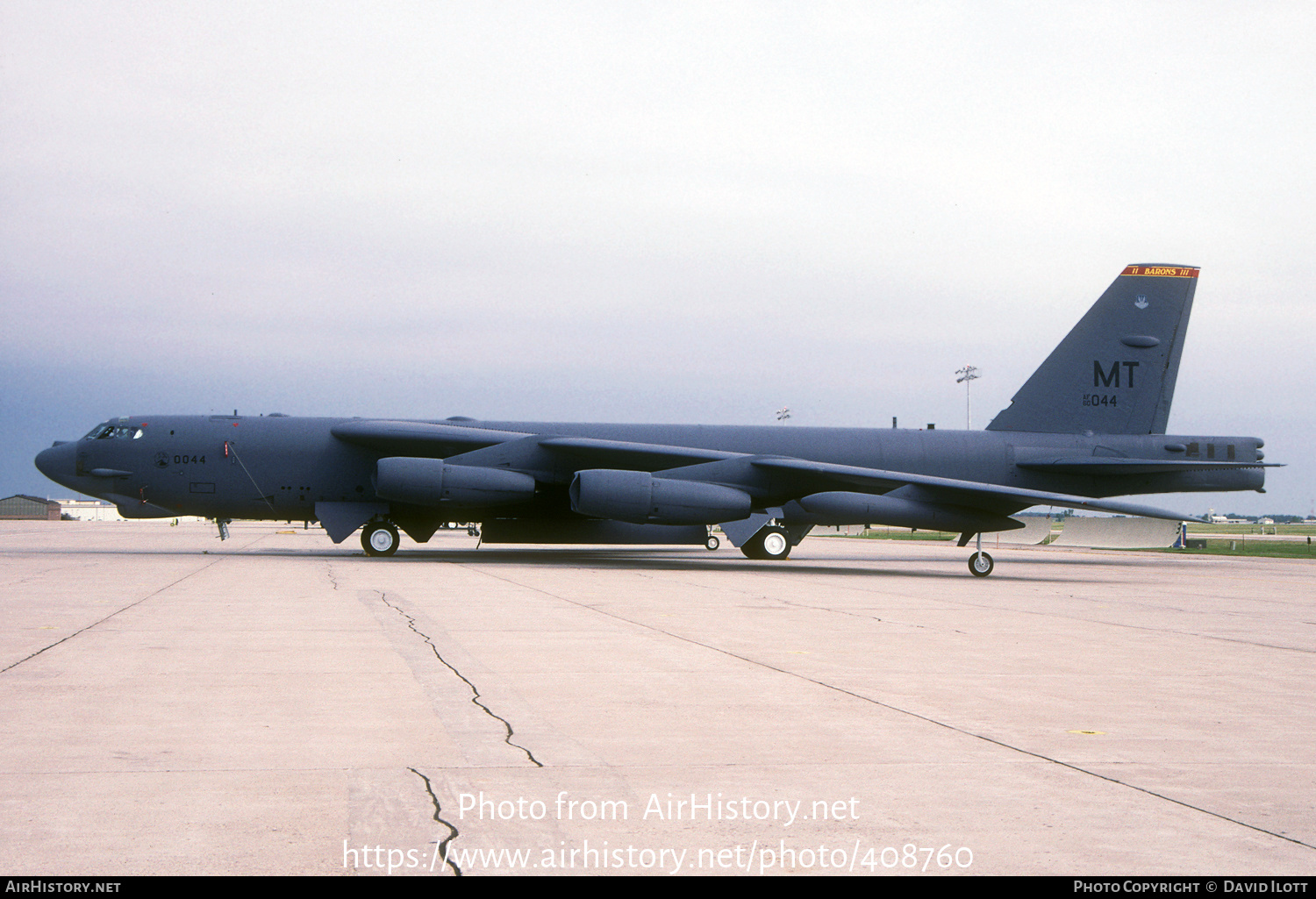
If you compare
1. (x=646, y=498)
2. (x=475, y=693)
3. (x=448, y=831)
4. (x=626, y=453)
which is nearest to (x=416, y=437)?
(x=626, y=453)

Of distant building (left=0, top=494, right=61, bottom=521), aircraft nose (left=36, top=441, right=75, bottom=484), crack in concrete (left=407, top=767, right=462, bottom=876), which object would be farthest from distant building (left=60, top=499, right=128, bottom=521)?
crack in concrete (left=407, top=767, right=462, bottom=876)

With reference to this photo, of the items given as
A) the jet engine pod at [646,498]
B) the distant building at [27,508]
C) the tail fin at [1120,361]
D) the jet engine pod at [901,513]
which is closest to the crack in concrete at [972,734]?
the jet engine pod at [646,498]

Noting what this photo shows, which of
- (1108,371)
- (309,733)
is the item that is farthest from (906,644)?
(1108,371)

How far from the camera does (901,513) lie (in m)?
21.9

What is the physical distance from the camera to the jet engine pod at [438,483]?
73.0ft

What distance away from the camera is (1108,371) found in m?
26.3

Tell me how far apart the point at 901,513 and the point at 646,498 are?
4.92 meters

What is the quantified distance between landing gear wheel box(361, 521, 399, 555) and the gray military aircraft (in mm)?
27

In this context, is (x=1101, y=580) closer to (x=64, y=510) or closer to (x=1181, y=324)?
(x=1181, y=324)

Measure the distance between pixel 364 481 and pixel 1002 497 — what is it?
12925 mm

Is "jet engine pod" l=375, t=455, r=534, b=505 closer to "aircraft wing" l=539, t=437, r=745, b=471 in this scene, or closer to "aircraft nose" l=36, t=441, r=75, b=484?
"aircraft wing" l=539, t=437, r=745, b=471

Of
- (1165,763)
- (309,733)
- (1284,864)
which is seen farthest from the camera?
(309,733)

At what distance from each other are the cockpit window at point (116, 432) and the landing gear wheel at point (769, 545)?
13.1 metres

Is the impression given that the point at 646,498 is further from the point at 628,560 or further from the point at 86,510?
the point at 86,510
